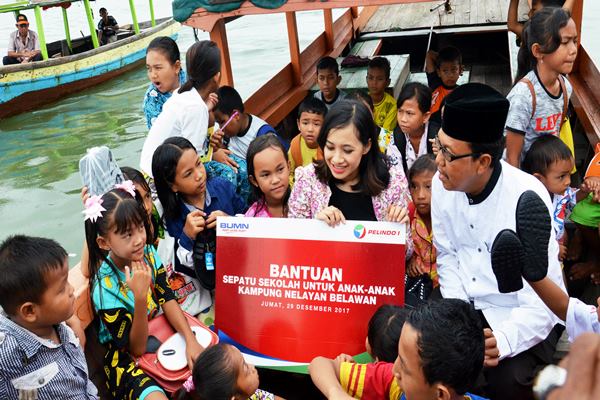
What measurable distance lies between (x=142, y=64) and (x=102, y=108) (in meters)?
3.47

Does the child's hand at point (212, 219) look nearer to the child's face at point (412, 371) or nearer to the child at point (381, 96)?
the child's face at point (412, 371)

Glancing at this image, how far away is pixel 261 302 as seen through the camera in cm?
258

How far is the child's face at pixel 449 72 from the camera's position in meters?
5.07

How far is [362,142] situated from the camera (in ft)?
8.97

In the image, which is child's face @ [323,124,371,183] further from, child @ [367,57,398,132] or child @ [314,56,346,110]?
child @ [367,57,398,132]

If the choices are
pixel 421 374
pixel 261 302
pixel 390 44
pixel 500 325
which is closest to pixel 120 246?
pixel 261 302

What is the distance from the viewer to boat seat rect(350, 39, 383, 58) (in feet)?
25.1

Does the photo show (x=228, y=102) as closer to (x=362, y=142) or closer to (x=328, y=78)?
(x=328, y=78)

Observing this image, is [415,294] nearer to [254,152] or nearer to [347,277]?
[347,277]

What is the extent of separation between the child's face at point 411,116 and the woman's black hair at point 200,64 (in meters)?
1.39

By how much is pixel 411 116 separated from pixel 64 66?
42.4ft

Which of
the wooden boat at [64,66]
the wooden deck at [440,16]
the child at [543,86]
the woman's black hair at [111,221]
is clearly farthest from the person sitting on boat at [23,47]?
the child at [543,86]

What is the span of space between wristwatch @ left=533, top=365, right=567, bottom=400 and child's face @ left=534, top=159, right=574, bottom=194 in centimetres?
258

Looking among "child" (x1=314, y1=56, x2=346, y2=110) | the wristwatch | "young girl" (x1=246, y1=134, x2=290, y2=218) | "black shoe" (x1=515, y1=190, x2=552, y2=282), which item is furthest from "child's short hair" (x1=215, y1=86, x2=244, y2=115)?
the wristwatch
